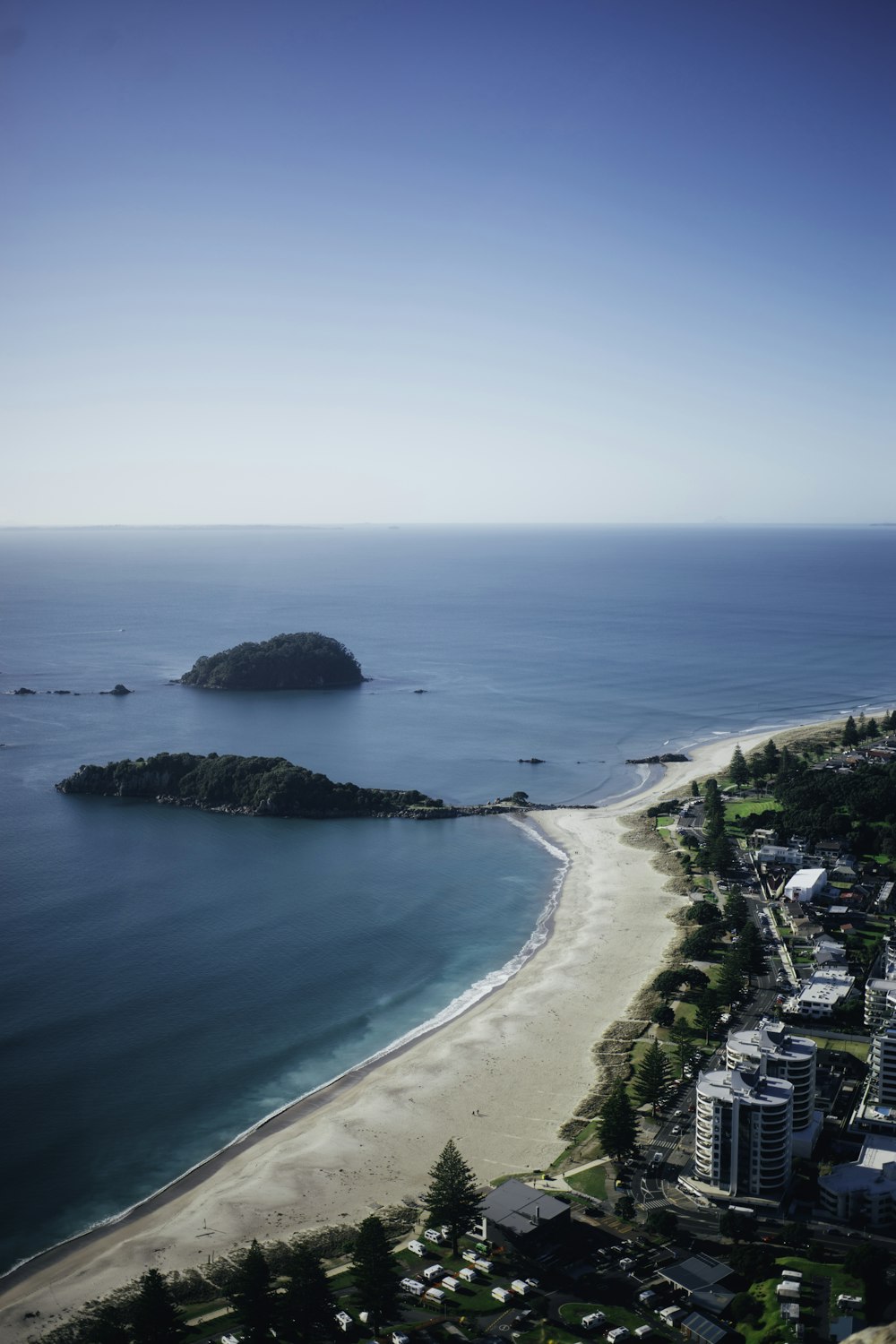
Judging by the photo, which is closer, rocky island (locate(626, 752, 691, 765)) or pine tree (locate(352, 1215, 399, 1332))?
pine tree (locate(352, 1215, 399, 1332))

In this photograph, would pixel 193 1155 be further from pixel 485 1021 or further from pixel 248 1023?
pixel 485 1021

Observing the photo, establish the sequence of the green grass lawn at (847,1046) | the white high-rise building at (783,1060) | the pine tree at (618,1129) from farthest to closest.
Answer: the green grass lawn at (847,1046) < the white high-rise building at (783,1060) < the pine tree at (618,1129)

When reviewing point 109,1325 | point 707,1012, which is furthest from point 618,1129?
point 109,1325

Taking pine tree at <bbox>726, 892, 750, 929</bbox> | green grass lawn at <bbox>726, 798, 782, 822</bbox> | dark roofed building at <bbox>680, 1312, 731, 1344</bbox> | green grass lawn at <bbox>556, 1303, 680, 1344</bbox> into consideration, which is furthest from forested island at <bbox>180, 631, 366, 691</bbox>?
dark roofed building at <bbox>680, 1312, 731, 1344</bbox>

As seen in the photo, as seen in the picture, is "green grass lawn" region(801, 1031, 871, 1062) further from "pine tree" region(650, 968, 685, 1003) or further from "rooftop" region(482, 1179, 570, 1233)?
"rooftop" region(482, 1179, 570, 1233)

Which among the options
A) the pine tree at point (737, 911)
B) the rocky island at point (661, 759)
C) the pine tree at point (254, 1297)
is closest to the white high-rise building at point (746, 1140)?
the pine tree at point (254, 1297)

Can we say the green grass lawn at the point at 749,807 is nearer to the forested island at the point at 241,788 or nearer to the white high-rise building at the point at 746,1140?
the forested island at the point at 241,788
